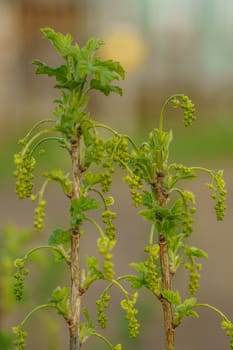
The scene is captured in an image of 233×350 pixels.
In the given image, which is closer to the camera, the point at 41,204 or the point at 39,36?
the point at 41,204

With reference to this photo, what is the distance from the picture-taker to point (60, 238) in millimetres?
1795

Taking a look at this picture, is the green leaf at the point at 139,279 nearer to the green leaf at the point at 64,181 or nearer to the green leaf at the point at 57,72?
the green leaf at the point at 64,181

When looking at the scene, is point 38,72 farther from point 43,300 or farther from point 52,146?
point 52,146

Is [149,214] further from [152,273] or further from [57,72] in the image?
[57,72]

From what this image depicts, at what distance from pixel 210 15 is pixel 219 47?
0.65 m

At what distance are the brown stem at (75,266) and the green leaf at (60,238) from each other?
24 mm

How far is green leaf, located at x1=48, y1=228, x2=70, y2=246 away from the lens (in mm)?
1794

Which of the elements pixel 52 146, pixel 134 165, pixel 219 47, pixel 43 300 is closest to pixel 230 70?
pixel 219 47

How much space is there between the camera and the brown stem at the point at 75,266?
1.75 m

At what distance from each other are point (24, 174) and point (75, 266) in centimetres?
16

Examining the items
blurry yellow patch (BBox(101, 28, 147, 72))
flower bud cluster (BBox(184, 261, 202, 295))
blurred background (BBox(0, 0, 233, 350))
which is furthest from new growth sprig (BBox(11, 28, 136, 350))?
blurry yellow patch (BBox(101, 28, 147, 72))

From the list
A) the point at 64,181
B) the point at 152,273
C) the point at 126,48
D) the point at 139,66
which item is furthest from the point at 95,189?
the point at 139,66

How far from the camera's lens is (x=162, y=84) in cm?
2073

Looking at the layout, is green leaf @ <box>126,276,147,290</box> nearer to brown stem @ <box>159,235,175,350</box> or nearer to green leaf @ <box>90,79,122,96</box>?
brown stem @ <box>159,235,175,350</box>
